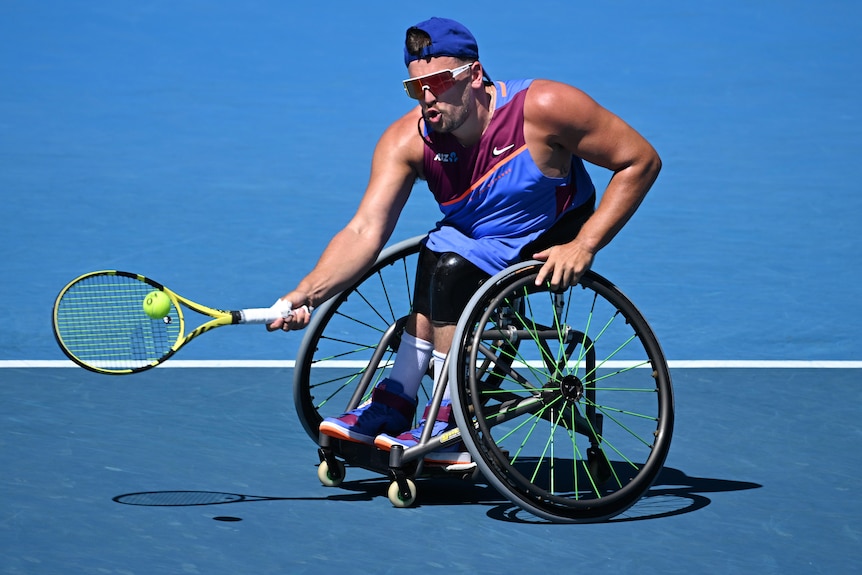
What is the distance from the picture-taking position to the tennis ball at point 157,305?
525 cm

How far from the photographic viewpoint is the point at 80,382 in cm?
692

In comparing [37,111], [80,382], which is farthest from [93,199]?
[80,382]

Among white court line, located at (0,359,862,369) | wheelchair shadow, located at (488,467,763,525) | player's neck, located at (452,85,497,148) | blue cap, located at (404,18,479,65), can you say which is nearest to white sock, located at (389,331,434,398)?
wheelchair shadow, located at (488,467,763,525)

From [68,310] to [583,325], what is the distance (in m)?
3.23

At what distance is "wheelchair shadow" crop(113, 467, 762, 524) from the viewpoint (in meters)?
5.34

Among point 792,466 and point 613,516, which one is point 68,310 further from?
point 792,466

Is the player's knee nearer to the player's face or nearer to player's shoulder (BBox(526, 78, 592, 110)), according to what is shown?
the player's face

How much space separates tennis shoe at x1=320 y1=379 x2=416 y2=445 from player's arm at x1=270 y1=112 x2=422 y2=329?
410 mm

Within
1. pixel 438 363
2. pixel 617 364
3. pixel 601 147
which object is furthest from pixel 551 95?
pixel 617 364

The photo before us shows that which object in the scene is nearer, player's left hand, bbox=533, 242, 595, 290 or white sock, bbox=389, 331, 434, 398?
player's left hand, bbox=533, 242, 595, 290

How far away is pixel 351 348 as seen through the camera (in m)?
7.64

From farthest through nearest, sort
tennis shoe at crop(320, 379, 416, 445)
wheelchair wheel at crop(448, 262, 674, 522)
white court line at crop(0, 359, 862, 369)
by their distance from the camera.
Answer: white court line at crop(0, 359, 862, 369) < tennis shoe at crop(320, 379, 416, 445) < wheelchair wheel at crop(448, 262, 674, 522)

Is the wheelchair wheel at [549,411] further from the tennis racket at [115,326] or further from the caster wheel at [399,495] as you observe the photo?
the tennis racket at [115,326]

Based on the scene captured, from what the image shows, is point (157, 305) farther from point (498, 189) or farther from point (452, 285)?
point (498, 189)
